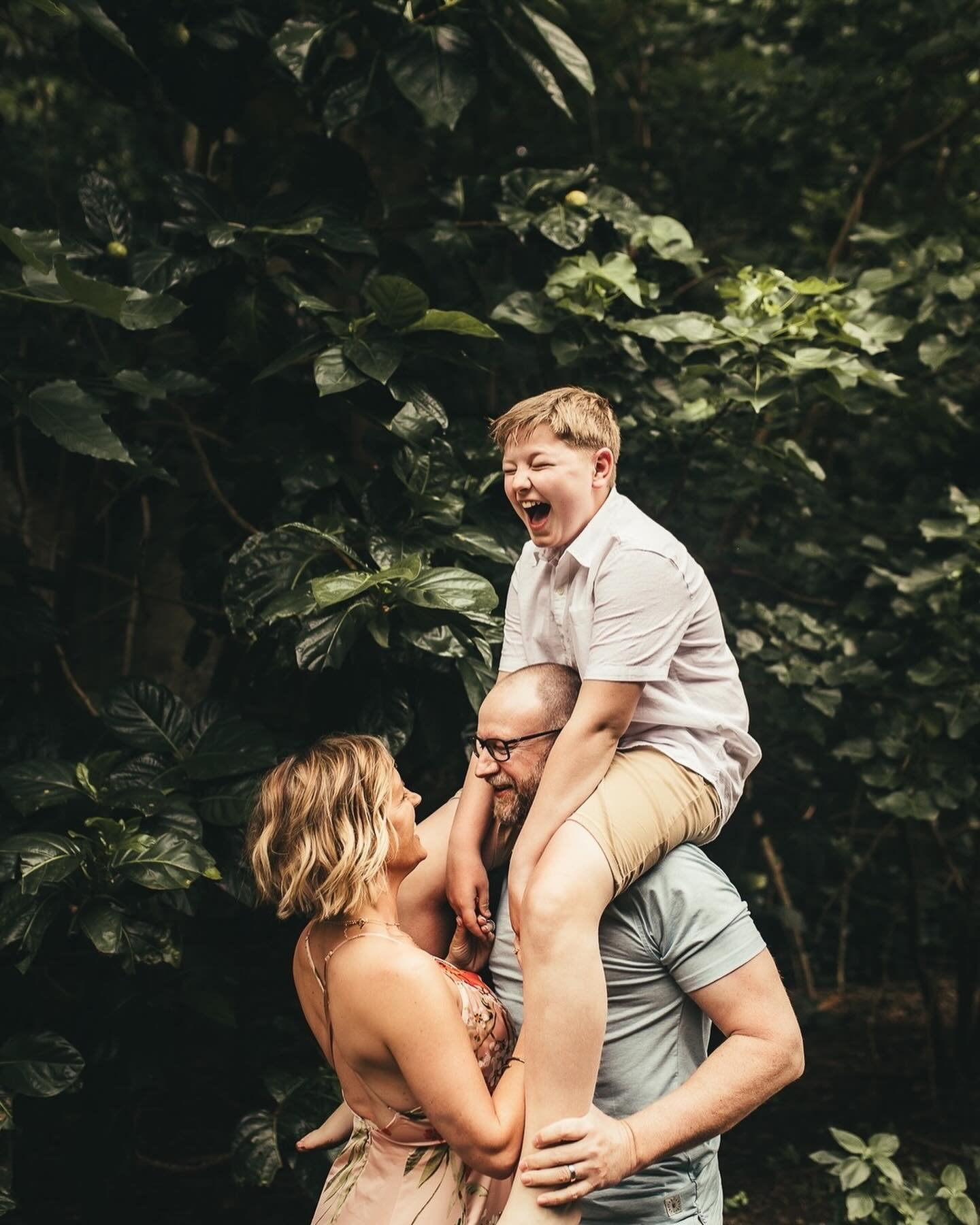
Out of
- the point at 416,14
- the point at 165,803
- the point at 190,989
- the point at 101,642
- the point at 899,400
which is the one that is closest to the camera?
the point at 165,803

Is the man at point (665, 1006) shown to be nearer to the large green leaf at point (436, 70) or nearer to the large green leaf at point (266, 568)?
the large green leaf at point (266, 568)

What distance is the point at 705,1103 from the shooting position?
204 centimetres

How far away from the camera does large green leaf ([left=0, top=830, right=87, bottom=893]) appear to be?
8.02 ft

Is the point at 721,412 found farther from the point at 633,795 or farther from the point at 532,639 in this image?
the point at 633,795

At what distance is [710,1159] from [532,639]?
3.25ft

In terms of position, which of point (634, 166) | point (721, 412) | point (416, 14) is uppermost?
point (416, 14)

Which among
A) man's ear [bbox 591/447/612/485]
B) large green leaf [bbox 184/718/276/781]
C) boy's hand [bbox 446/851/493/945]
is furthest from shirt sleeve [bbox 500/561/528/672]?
large green leaf [bbox 184/718/276/781]

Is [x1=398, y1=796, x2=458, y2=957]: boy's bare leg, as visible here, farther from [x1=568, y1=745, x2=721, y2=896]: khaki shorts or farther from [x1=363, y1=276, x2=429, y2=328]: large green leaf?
[x1=363, y1=276, x2=429, y2=328]: large green leaf

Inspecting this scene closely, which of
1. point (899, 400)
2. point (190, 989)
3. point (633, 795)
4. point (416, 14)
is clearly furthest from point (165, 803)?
point (899, 400)

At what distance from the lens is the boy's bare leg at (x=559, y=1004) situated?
76.8 inches

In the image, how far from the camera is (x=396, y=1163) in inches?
80.6

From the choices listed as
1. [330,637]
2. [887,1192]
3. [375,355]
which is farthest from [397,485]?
[887,1192]

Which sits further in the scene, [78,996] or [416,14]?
[416,14]

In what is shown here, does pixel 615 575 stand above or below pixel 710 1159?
above
